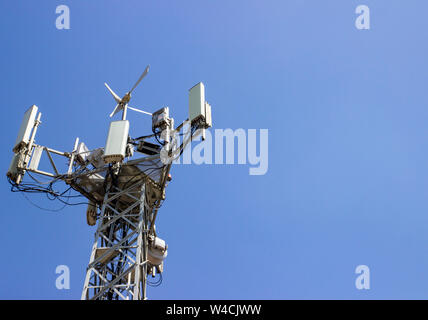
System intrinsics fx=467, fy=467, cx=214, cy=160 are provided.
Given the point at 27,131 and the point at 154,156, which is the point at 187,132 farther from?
the point at 27,131

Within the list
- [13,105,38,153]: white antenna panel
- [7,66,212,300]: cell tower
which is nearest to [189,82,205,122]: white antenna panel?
[7,66,212,300]: cell tower

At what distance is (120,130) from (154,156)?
1748 millimetres

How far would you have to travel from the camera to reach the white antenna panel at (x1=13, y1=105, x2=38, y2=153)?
20.0 meters

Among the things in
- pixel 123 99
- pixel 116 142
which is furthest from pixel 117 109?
pixel 116 142

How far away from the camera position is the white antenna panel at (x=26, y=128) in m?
20.0

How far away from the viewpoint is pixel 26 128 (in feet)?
67.0

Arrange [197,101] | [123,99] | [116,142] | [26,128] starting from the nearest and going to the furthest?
1. [116,142]
2. [197,101]
3. [26,128]
4. [123,99]

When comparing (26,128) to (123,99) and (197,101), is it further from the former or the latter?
(197,101)

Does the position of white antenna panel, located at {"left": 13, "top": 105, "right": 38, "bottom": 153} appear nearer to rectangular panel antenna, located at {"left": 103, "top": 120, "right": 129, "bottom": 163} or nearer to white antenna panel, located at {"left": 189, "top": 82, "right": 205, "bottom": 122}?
rectangular panel antenna, located at {"left": 103, "top": 120, "right": 129, "bottom": 163}

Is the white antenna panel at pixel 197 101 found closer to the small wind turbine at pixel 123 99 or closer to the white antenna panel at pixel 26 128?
the small wind turbine at pixel 123 99

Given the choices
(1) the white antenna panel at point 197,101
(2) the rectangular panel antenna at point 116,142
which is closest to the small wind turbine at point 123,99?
(2) the rectangular panel antenna at point 116,142
